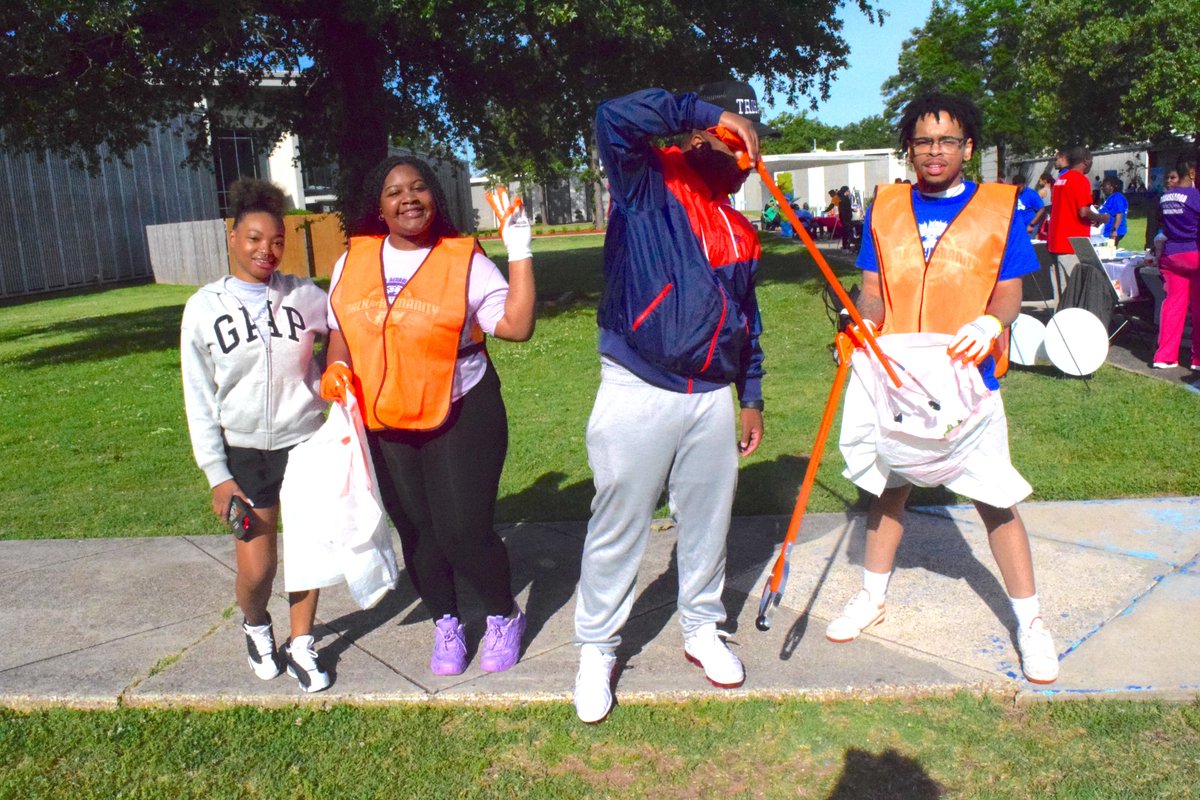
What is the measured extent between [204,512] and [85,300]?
75.1 feet

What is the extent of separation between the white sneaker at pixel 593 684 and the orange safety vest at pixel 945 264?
4.69 feet

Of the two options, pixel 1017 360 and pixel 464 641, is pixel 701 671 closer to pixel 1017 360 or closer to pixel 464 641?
pixel 464 641

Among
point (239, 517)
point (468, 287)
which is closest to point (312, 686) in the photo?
point (239, 517)

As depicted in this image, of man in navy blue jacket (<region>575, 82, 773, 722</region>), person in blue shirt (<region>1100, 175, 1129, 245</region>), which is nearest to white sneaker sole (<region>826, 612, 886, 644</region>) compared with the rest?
man in navy blue jacket (<region>575, 82, 773, 722</region>)

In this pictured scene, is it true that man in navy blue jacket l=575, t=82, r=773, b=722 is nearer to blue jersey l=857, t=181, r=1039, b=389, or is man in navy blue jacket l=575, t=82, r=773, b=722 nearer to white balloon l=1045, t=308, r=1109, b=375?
blue jersey l=857, t=181, r=1039, b=389

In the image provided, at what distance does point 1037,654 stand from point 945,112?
1.78 m

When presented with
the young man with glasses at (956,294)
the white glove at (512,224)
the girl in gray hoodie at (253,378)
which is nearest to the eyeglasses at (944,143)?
the young man with glasses at (956,294)

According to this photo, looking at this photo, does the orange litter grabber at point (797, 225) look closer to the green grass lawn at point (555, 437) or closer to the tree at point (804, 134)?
the green grass lawn at point (555, 437)

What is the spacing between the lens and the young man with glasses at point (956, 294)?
3.33 m

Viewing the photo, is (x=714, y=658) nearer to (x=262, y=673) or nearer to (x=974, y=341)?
(x=974, y=341)

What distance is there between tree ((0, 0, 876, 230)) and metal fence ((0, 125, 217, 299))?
40.7 feet

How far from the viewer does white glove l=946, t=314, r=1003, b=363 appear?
320 cm

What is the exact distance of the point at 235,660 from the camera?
393cm

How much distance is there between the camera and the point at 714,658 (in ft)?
11.6
